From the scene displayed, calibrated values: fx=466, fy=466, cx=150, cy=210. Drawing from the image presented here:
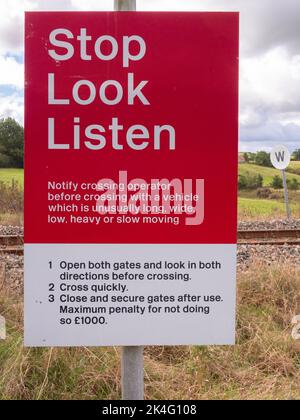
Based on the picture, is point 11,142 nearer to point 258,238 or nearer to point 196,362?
point 258,238

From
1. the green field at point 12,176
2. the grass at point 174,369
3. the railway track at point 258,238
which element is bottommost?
the grass at point 174,369

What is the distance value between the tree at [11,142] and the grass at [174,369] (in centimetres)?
985

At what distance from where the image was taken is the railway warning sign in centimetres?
293

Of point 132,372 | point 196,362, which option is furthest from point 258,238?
point 132,372

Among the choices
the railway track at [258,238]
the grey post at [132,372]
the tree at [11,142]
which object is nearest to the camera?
the grey post at [132,372]

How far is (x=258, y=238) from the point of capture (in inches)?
347

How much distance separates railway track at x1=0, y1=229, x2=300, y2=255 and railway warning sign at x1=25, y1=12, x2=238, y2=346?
4.33 meters

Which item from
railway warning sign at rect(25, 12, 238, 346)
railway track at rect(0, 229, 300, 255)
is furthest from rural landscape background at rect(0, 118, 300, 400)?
railway track at rect(0, 229, 300, 255)

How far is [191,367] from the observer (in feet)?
13.2

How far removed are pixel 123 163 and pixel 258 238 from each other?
6332 millimetres

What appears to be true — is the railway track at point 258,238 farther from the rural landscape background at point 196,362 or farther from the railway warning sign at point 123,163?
the railway warning sign at point 123,163

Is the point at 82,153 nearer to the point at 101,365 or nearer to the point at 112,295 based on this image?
the point at 112,295

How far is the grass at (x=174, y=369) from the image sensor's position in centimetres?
369

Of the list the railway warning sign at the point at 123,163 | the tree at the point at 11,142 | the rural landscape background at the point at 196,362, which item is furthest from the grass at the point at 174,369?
the tree at the point at 11,142
